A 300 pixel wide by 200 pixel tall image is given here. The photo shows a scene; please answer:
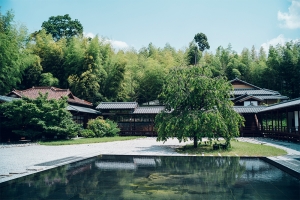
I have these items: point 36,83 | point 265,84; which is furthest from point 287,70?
point 36,83

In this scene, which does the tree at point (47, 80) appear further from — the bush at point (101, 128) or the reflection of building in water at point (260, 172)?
the reflection of building in water at point (260, 172)

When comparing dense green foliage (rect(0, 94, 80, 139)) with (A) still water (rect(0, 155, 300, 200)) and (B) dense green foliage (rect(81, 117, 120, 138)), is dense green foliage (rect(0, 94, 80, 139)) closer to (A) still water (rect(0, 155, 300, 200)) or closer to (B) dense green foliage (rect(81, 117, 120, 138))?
(B) dense green foliage (rect(81, 117, 120, 138))

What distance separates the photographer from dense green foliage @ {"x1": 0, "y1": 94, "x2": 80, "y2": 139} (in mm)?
16719

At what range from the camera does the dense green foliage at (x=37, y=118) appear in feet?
54.9

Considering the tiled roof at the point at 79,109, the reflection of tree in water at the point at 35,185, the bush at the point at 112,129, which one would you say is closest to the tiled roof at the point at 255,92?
the bush at the point at 112,129

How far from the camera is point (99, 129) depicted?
22500 mm

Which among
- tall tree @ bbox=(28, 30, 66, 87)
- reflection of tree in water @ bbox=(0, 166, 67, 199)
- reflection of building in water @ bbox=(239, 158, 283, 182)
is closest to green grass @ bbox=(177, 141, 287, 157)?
reflection of building in water @ bbox=(239, 158, 283, 182)

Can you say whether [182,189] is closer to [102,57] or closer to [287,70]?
[102,57]

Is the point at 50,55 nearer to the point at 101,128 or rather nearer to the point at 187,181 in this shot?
the point at 101,128

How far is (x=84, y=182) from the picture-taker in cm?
595

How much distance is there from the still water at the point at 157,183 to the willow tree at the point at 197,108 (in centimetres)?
399

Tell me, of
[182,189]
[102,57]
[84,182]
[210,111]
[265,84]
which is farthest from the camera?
[265,84]

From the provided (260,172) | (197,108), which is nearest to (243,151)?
(197,108)

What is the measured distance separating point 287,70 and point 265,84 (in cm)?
446
